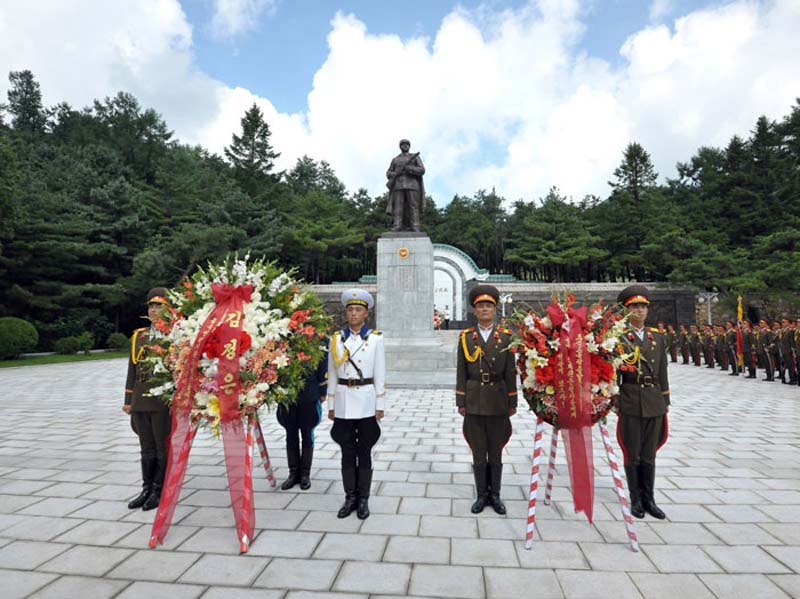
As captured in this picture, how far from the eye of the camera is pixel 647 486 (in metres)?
3.93

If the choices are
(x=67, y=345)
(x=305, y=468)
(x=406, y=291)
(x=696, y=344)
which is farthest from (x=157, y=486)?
(x=67, y=345)

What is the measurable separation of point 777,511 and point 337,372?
4074mm

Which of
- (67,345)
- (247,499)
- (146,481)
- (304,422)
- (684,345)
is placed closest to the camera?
(247,499)

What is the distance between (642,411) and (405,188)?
36.3 ft

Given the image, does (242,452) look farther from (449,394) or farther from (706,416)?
(706,416)

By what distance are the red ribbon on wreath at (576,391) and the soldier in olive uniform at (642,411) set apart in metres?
0.52

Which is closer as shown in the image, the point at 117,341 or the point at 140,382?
the point at 140,382

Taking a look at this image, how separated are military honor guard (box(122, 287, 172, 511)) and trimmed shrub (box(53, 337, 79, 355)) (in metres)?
21.5

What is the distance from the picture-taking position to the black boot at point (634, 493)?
386 cm

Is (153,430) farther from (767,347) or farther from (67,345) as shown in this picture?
(67,345)

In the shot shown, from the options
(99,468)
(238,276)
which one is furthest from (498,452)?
(99,468)

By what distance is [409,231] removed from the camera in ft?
46.1

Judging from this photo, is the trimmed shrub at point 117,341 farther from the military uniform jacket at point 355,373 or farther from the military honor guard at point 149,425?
the military uniform jacket at point 355,373

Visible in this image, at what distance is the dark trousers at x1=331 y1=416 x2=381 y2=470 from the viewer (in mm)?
3986
